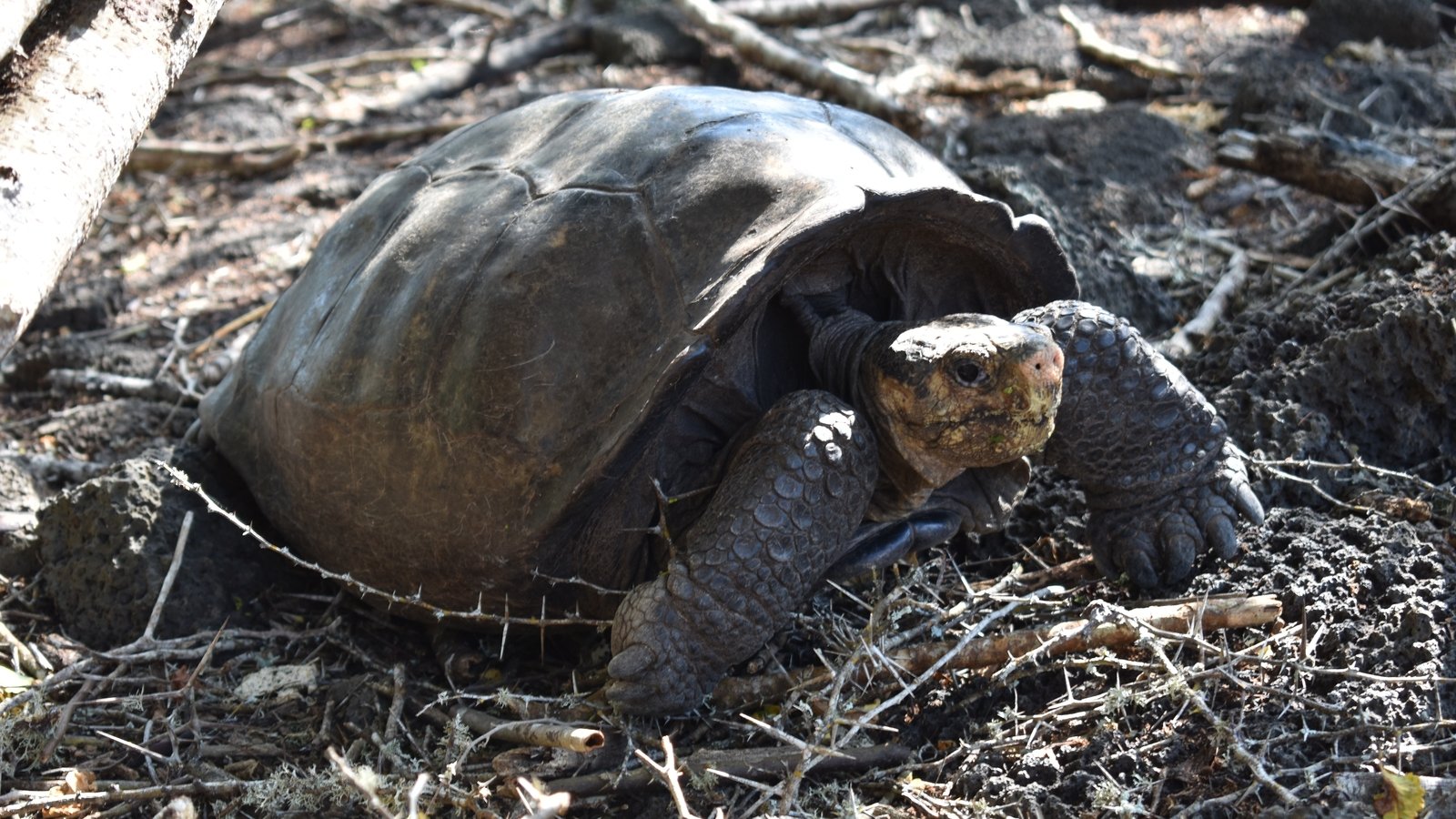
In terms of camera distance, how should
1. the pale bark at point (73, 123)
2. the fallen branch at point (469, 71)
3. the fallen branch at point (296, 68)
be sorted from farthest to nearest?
1. the fallen branch at point (296, 68)
2. the fallen branch at point (469, 71)
3. the pale bark at point (73, 123)

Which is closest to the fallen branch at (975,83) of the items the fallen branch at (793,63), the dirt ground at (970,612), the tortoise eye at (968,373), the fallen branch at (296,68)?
the fallen branch at (793,63)

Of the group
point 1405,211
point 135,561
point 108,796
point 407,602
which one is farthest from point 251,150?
point 1405,211

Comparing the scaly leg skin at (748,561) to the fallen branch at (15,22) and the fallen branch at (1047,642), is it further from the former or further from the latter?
the fallen branch at (15,22)

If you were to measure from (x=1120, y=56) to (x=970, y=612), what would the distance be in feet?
15.7

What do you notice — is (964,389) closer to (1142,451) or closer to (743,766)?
(1142,451)

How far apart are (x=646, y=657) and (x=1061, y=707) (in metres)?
0.87

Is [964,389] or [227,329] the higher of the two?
[964,389]

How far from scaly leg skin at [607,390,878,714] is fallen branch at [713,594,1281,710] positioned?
0.13 meters

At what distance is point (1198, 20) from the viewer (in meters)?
7.80

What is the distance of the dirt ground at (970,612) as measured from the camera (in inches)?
102

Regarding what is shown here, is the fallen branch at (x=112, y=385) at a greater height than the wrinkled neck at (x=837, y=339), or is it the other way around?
the wrinkled neck at (x=837, y=339)

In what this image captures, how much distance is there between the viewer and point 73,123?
95.9 inches

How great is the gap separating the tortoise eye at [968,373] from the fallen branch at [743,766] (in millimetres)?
771

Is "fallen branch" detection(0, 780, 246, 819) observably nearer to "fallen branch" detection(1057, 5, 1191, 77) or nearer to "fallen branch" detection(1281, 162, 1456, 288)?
"fallen branch" detection(1281, 162, 1456, 288)
